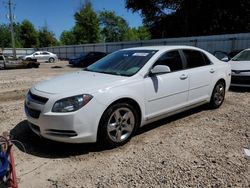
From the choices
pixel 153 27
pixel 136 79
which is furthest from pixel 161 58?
pixel 153 27

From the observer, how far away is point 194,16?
2684 centimetres

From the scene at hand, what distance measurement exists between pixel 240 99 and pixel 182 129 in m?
3.31

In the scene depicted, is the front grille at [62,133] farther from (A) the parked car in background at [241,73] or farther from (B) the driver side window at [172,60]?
(A) the parked car in background at [241,73]

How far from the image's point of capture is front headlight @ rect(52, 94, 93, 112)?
3.55 meters

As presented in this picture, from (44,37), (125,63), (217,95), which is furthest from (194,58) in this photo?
(44,37)

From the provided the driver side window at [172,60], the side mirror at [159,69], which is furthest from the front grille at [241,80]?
the side mirror at [159,69]

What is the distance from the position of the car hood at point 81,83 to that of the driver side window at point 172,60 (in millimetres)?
984

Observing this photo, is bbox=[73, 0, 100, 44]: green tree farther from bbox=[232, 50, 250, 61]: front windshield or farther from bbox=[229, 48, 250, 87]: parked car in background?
bbox=[229, 48, 250, 87]: parked car in background

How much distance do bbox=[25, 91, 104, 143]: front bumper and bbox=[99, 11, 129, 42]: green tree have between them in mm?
52877

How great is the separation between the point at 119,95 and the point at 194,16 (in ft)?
83.4

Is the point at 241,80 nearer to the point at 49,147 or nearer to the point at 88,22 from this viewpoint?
the point at 49,147

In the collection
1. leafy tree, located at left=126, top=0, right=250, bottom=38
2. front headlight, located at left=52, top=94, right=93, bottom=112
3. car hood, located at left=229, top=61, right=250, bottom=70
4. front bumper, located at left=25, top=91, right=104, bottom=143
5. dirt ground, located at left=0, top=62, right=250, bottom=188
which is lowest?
dirt ground, located at left=0, top=62, right=250, bottom=188

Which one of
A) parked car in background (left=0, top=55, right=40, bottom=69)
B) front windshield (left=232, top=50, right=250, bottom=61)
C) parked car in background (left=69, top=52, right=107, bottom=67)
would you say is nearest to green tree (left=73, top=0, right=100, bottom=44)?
parked car in background (left=69, top=52, right=107, bottom=67)

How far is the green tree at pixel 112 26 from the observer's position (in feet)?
182
